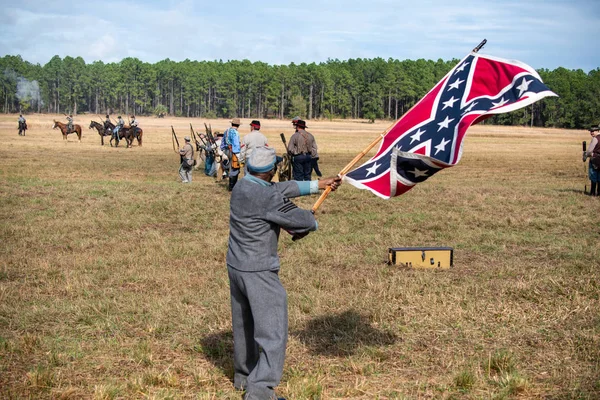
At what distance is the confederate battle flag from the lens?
570 centimetres

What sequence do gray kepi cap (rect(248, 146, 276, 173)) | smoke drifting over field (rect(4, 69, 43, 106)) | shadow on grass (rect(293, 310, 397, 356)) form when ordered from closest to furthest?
gray kepi cap (rect(248, 146, 276, 173))
shadow on grass (rect(293, 310, 397, 356))
smoke drifting over field (rect(4, 69, 43, 106))

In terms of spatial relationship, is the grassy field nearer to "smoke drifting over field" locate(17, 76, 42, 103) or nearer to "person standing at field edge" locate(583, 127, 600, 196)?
"person standing at field edge" locate(583, 127, 600, 196)

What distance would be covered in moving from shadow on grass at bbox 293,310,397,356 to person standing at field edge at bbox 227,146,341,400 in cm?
150

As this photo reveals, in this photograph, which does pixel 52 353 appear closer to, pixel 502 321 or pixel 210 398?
pixel 210 398

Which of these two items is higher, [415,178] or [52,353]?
[415,178]

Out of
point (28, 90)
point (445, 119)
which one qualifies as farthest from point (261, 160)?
point (28, 90)

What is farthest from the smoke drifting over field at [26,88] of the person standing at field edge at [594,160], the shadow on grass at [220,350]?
the shadow on grass at [220,350]

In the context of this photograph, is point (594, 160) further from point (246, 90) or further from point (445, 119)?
point (246, 90)

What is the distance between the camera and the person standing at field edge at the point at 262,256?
16.9 feet

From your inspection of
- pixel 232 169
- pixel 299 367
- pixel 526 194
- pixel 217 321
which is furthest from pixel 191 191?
pixel 299 367

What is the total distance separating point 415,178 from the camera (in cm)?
595

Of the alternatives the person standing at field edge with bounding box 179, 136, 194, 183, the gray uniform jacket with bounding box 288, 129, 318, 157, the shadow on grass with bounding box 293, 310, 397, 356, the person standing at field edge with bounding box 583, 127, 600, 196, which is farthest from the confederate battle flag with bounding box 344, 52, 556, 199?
the person standing at field edge with bounding box 179, 136, 194, 183

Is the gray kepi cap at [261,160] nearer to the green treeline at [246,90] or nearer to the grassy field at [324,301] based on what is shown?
the grassy field at [324,301]

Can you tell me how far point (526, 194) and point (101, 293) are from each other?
13.2 metres
